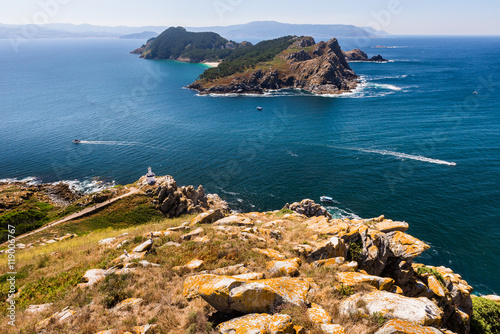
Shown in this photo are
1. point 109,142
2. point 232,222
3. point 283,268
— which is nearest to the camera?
point 283,268

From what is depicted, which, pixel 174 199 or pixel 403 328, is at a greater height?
pixel 403 328

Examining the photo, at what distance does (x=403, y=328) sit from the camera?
1006 cm

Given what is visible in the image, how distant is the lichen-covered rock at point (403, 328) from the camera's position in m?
9.98

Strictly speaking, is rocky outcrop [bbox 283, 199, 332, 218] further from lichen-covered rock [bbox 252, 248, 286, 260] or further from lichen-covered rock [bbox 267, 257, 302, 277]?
lichen-covered rock [bbox 267, 257, 302, 277]

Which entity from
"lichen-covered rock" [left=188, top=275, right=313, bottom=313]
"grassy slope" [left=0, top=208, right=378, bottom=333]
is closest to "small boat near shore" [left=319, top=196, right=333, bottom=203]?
"grassy slope" [left=0, top=208, right=378, bottom=333]

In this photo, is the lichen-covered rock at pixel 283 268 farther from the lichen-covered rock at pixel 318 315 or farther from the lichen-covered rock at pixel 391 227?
the lichen-covered rock at pixel 391 227

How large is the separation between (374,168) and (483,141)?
42.4 m

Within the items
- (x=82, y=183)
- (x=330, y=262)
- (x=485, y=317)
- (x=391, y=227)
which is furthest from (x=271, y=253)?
(x=82, y=183)

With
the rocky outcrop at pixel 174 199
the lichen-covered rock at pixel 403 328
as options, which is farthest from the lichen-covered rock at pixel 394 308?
the rocky outcrop at pixel 174 199

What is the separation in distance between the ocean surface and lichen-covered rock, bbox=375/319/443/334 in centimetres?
3703

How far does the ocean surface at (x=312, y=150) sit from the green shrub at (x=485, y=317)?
1320 cm

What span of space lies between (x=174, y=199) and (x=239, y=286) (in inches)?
1441

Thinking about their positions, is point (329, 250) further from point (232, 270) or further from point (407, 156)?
point (407, 156)

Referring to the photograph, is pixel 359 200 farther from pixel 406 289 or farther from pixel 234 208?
pixel 406 289
